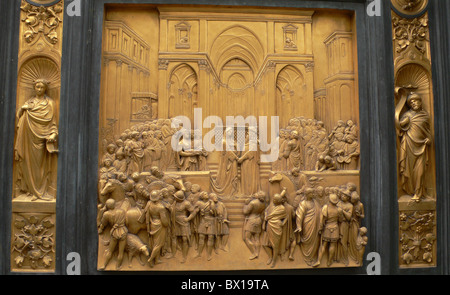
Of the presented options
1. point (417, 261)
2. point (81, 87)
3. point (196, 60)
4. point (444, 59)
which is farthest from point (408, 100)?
point (81, 87)

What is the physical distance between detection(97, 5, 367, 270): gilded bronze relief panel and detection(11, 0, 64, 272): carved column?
75 cm

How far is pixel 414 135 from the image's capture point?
593 cm

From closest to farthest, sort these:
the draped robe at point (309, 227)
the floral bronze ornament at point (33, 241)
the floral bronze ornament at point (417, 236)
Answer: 1. the floral bronze ornament at point (33, 241)
2. the draped robe at point (309, 227)
3. the floral bronze ornament at point (417, 236)

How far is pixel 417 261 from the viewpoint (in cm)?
593

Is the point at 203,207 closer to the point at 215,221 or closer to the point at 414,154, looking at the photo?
the point at 215,221

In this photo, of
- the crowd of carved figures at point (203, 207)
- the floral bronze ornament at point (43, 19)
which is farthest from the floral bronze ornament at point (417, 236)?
the floral bronze ornament at point (43, 19)

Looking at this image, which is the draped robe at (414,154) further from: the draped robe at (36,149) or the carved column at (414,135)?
the draped robe at (36,149)

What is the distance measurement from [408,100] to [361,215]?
6.90 feet

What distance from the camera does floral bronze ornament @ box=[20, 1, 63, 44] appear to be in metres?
5.77

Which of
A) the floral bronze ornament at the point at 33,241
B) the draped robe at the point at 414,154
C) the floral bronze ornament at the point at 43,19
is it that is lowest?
the floral bronze ornament at the point at 33,241

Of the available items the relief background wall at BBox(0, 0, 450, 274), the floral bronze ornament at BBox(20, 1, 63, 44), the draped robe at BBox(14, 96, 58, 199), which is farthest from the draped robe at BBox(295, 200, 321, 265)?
the floral bronze ornament at BBox(20, 1, 63, 44)

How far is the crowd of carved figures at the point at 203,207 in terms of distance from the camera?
557 centimetres

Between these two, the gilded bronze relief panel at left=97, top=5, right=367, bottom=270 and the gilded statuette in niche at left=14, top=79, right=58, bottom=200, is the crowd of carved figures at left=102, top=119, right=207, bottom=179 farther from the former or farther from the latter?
the gilded statuette in niche at left=14, top=79, right=58, bottom=200

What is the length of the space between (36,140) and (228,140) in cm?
303
